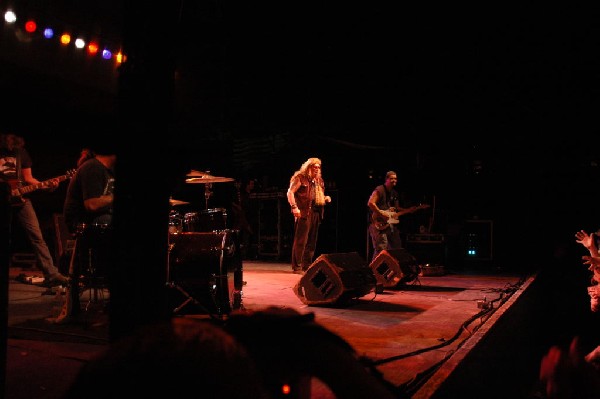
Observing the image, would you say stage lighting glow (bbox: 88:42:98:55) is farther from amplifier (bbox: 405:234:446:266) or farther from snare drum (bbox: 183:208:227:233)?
amplifier (bbox: 405:234:446:266)

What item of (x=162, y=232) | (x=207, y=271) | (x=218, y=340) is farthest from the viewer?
(x=207, y=271)

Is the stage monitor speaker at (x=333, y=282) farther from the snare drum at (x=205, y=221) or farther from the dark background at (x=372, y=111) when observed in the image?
the dark background at (x=372, y=111)

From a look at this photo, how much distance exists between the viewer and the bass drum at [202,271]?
5.39 meters

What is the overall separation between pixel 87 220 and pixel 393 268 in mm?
4980

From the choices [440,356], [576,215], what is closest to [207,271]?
[440,356]

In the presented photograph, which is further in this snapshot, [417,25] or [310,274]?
[417,25]

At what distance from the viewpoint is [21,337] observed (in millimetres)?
4328

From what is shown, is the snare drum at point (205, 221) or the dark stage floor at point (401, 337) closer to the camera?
the dark stage floor at point (401, 337)

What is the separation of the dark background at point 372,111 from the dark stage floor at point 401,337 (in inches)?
125

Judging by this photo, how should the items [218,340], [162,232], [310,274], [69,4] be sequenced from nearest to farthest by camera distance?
[218,340], [162,232], [310,274], [69,4]

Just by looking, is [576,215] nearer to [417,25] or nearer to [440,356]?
[417,25]

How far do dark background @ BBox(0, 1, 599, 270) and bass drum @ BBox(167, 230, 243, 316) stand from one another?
2.48m

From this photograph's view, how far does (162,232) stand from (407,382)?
2115mm

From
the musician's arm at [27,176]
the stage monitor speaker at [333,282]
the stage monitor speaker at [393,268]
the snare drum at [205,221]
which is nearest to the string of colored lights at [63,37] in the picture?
the musician's arm at [27,176]
